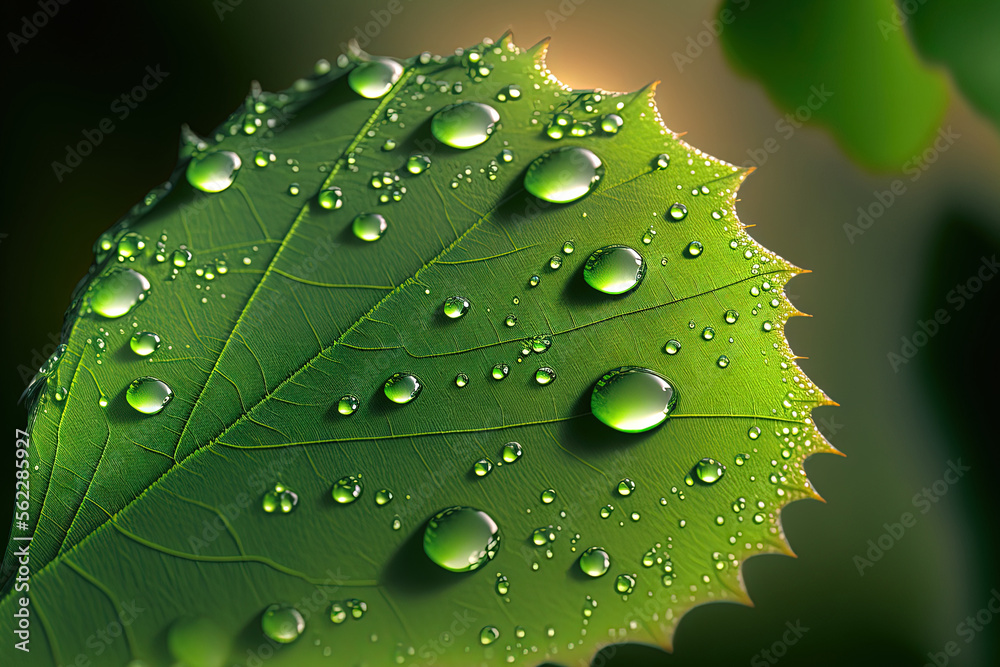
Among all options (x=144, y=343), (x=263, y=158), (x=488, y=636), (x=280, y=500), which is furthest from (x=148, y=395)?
(x=488, y=636)

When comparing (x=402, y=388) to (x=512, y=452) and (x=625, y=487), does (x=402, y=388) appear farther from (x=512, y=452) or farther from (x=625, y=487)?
(x=625, y=487)

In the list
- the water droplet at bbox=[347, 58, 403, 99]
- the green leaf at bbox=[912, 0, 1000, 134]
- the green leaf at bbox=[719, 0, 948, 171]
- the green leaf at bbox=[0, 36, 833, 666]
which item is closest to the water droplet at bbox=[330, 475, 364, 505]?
the green leaf at bbox=[0, 36, 833, 666]

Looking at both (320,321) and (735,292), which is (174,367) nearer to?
(320,321)

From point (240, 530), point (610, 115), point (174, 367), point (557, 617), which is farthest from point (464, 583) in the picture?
point (610, 115)

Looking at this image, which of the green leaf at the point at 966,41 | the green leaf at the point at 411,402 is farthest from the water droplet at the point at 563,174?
the green leaf at the point at 966,41

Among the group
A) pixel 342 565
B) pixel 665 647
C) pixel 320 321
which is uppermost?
pixel 320 321

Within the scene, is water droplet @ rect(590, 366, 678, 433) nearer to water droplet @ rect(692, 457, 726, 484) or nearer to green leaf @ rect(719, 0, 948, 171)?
water droplet @ rect(692, 457, 726, 484)
